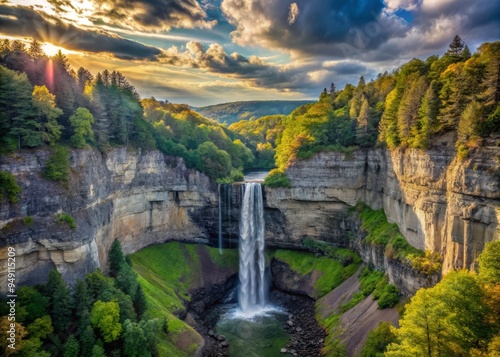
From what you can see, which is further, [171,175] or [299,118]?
[299,118]

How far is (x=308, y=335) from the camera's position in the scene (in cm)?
4525

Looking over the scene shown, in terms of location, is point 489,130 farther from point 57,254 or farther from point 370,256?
point 57,254

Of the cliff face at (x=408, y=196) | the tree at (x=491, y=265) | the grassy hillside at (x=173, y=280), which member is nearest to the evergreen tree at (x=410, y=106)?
the cliff face at (x=408, y=196)

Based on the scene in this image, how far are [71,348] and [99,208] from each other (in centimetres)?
1821

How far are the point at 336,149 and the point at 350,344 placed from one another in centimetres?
2958

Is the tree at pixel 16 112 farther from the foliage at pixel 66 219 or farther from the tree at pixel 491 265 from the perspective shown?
the tree at pixel 491 265

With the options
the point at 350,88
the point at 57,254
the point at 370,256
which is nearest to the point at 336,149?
the point at 370,256

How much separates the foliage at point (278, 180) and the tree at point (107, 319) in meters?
Answer: 33.3

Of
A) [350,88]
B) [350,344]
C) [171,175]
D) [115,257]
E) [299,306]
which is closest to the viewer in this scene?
[350,344]

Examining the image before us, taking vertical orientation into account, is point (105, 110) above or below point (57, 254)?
above

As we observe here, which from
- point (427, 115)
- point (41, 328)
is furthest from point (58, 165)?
point (427, 115)

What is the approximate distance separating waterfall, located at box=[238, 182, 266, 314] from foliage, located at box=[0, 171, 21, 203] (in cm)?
3558

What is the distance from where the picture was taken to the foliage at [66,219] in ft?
117

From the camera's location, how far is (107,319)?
3281cm
